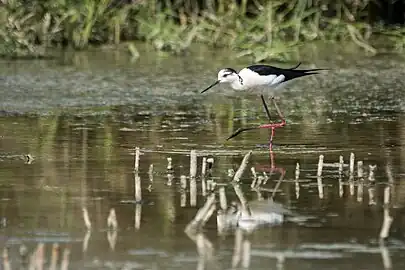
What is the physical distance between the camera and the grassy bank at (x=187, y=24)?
56.7ft

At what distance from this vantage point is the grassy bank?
17297 mm

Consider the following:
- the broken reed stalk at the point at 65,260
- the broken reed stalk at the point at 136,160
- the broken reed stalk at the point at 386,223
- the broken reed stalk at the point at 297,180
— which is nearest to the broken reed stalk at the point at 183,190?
the broken reed stalk at the point at 136,160

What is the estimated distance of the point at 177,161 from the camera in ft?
28.8

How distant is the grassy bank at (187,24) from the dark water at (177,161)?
1.44 metres

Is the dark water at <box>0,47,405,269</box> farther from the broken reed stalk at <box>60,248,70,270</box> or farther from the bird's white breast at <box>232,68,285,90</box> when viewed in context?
the bird's white breast at <box>232,68,285,90</box>

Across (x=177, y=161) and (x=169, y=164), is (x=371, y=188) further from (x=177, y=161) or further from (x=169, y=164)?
(x=177, y=161)

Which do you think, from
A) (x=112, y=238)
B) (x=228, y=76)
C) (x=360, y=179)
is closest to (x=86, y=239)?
(x=112, y=238)

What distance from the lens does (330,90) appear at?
1358 cm

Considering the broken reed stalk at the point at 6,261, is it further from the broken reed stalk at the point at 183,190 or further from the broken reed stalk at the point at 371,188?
the broken reed stalk at the point at 371,188

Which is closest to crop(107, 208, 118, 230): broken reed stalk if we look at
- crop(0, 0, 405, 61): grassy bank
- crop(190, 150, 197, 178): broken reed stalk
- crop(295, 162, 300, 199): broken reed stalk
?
crop(190, 150, 197, 178): broken reed stalk

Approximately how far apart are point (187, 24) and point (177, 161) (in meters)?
10.7

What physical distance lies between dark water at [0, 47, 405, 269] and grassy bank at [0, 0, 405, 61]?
144cm

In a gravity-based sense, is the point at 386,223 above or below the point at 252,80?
below

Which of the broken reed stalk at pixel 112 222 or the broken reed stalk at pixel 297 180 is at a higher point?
the broken reed stalk at pixel 297 180
